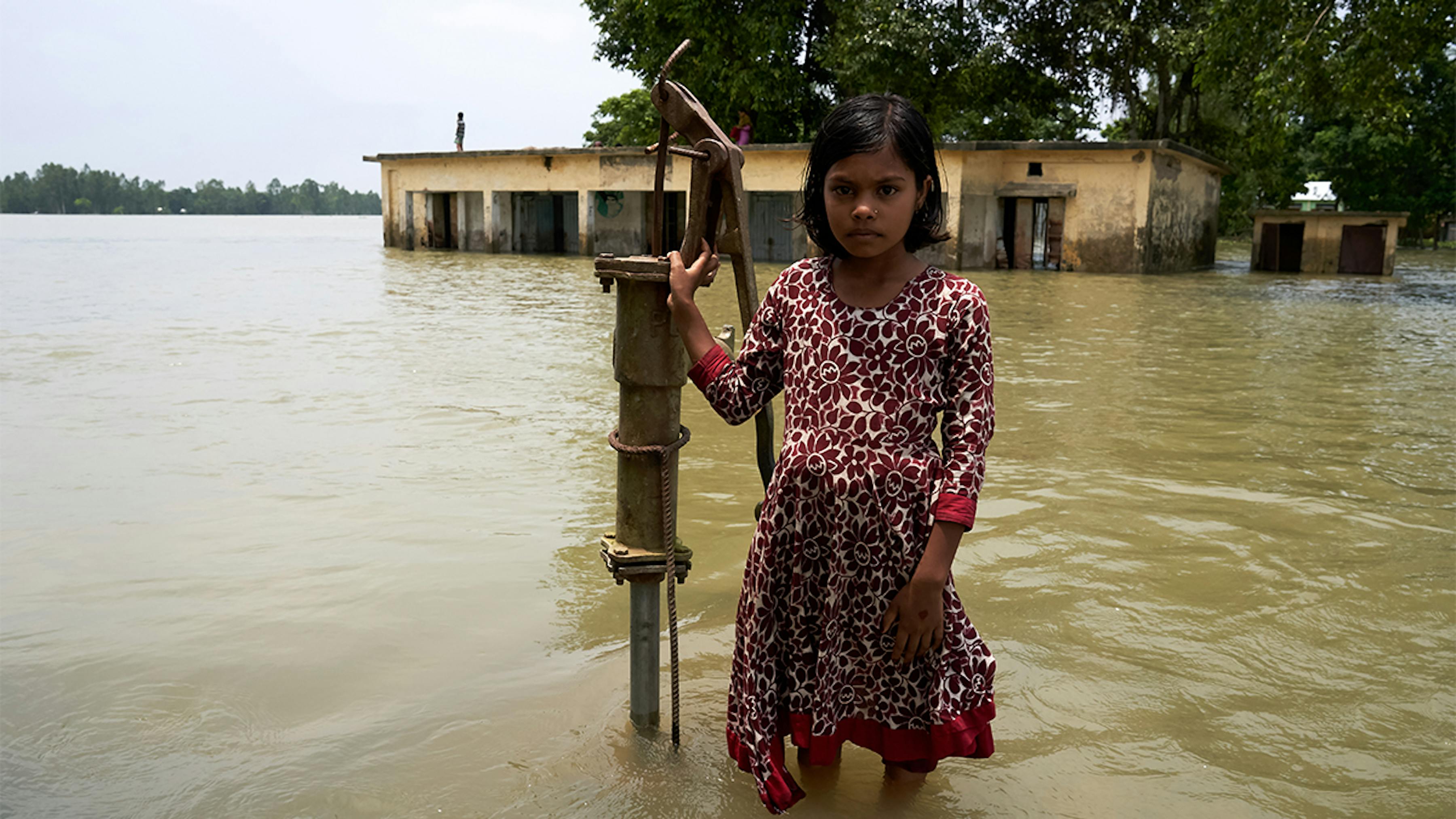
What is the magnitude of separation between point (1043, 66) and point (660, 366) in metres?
24.6

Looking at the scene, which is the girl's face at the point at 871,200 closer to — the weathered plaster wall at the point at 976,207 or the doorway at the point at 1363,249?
the weathered plaster wall at the point at 976,207

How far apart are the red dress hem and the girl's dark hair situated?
0.87m

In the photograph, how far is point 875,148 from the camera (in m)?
1.86

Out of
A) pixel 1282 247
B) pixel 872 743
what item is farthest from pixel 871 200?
pixel 1282 247

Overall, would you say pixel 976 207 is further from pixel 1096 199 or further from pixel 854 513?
pixel 854 513

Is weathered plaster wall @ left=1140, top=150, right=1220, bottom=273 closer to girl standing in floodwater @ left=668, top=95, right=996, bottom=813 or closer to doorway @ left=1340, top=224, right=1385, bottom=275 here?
doorway @ left=1340, top=224, right=1385, bottom=275

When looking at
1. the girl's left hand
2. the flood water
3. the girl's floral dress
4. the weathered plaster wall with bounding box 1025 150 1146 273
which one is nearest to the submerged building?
the weathered plaster wall with bounding box 1025 150 1146 273

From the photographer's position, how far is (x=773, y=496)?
6.35ft

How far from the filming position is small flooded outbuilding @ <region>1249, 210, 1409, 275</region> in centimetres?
2061

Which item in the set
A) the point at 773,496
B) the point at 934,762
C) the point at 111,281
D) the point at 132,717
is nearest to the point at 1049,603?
the point at 934,762

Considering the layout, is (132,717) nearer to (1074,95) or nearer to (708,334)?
(708,334)

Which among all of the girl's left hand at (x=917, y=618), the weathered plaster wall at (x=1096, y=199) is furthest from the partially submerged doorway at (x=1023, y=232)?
the girl's left hand at (x=917, y=618)

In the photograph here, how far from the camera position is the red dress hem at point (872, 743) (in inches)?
77.2

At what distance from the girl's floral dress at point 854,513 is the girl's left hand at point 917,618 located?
3 centimetres
